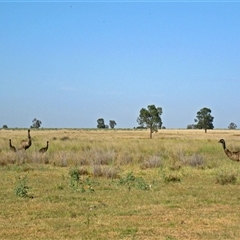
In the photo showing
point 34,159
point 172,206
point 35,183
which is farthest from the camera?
point 34,159

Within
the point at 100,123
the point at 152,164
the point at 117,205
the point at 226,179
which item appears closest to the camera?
the point at 117,205

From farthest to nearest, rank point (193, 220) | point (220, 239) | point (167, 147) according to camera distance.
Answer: point (167, 147), point (193, 220), point (220, 239)

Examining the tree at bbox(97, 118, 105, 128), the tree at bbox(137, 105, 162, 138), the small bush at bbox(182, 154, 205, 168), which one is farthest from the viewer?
the tree at bbox(97, 118, 105, 128)

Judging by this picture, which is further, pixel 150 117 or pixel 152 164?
pixel 150 117

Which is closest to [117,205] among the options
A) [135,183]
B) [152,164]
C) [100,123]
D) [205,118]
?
[135,183]

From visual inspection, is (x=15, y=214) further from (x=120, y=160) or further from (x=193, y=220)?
(x=120, y=160)

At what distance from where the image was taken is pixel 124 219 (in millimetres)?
11133

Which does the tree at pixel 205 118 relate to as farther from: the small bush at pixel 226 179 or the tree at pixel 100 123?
the small bush at pixel 226 179

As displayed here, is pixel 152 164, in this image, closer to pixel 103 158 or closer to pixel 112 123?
pixel 103 158

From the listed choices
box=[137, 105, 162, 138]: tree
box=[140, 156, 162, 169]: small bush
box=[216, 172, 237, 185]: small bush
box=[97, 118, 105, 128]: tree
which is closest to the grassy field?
box=[216, 172, 237, 185]: small bush

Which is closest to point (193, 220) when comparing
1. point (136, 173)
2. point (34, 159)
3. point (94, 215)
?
point (94, 215)

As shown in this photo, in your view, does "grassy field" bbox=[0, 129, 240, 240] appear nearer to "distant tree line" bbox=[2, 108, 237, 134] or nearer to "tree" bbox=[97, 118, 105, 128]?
"distant tree line" bbox=[2, 108, 237, 134]

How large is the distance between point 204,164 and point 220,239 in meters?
15.9

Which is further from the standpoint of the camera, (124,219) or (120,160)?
(120,160)
